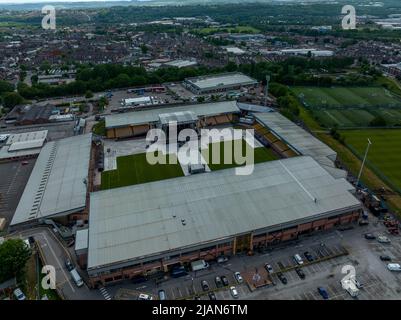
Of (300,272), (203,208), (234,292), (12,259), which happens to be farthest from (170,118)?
(300,272)

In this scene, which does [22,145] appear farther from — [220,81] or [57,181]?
[220,81]

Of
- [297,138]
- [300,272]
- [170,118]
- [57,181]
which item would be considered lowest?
[300,272]

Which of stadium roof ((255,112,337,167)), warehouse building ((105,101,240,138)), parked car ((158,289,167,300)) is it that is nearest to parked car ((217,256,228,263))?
parked car ((158,289,167,300))

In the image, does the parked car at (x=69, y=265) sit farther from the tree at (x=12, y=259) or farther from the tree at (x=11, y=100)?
the tree at (x=11, y=100)

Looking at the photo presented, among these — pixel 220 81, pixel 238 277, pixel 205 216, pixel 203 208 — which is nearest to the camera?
pixel 238 277

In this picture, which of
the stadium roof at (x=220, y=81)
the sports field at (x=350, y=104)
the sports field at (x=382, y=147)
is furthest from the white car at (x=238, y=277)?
the stadium roof at (x=220, y=81)
